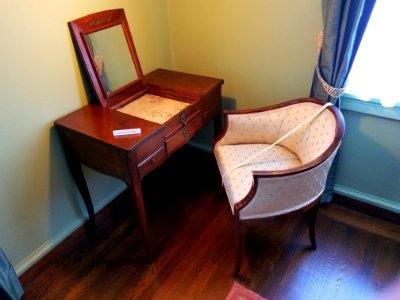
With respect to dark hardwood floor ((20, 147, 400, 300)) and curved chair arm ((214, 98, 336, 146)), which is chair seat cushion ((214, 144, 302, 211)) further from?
dark hardwood floor ((20, 147, 400, 300))

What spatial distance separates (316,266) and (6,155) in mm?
1602

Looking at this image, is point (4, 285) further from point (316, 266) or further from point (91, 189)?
point (316, 266)

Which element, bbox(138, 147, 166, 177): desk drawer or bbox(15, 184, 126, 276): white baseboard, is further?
bbox(15, 184, 126, 276): white baseboard

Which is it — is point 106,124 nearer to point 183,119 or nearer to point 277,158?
point 183,119

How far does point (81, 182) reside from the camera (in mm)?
1707

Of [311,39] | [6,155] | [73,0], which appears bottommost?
[6,155]

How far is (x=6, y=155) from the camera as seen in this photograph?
55.2 inches

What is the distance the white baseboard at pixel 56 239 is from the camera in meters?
1.65

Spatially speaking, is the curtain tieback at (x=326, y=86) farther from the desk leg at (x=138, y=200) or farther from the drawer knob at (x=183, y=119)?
the desk leg at (x=138, y=200)

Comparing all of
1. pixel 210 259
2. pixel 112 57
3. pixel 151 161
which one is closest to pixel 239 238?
pixel 210 259

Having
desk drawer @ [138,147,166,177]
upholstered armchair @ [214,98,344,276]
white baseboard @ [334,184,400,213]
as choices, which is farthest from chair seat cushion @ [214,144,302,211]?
white baseboard @ [334,184,400,213]

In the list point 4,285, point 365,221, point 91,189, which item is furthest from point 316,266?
point 4,285

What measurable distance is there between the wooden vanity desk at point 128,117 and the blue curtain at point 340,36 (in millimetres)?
603

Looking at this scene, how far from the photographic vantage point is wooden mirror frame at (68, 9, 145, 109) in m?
1.52
